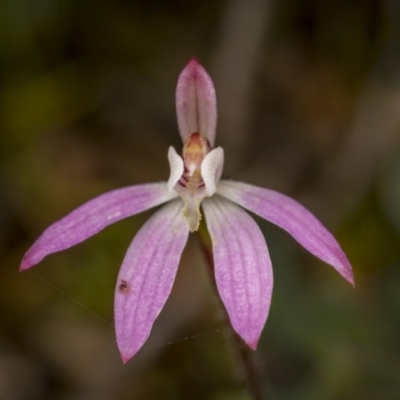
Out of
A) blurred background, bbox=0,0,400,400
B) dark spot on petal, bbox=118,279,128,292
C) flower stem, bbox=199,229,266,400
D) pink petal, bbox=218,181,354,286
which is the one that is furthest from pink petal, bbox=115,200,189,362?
blurred background, bbox=0,0,400,400

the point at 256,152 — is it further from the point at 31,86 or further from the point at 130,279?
the point at 130,279

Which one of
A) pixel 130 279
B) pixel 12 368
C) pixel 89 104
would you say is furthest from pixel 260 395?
pixel 89 104

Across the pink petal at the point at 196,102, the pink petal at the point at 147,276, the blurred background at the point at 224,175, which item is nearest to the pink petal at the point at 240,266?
the pink petal at the point at 147,276

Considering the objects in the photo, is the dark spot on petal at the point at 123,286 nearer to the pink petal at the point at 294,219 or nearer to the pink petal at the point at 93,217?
the pink petal at the point at 93,217

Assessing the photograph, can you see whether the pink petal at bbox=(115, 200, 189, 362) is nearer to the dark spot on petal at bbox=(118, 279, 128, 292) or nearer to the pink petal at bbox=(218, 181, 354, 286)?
the dark spot on petal at bbox=(118, 279, 128, 292)

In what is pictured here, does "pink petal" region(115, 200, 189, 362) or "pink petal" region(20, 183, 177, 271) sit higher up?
"pink petal" region(20, 183, 177, 271)
